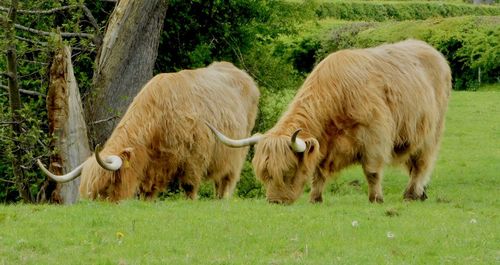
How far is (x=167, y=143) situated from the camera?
1410 cm

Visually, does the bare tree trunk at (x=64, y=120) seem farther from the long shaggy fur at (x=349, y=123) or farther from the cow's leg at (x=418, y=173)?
the cow's leg at (x=418, y=173)

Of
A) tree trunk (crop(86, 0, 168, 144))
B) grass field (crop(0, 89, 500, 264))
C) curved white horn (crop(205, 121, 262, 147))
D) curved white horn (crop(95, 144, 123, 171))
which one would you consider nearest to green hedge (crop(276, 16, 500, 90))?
tree trunk (crop(86, 0, 168, 144))

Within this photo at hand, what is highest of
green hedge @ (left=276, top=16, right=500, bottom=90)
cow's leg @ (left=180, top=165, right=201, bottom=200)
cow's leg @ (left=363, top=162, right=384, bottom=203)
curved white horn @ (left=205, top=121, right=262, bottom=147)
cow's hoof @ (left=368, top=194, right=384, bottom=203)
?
curved white horn @ (left=205, top=121, right=262, bottom=147)

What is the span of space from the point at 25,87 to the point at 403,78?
29.2 ft

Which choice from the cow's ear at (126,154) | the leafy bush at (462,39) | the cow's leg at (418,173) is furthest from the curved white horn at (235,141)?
the leafy bush at (462,39)

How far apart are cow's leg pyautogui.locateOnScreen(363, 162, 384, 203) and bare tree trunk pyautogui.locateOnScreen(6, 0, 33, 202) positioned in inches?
216

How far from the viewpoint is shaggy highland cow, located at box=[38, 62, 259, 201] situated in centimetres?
1319

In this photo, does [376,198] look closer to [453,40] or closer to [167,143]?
[167,143]

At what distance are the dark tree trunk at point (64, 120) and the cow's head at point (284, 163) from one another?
3.94 m

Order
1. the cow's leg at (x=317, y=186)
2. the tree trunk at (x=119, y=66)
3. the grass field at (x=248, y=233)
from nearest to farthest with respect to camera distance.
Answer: the grass field at (x=248, y=233) < the cow's leg at (x=317, y=186) < the tree trunk at (x=119, y=66)

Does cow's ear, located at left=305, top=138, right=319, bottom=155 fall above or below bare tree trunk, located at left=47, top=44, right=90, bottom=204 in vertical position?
above

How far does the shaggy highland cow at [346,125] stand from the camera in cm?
1286

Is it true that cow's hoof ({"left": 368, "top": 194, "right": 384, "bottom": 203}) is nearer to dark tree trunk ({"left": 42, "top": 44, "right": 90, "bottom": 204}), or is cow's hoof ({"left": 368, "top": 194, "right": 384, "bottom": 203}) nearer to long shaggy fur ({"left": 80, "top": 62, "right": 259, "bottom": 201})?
long shaggy fur ({"left": 80, "top": 62, "right": 259, "bottom": 201})

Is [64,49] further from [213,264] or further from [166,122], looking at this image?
[213,264]
